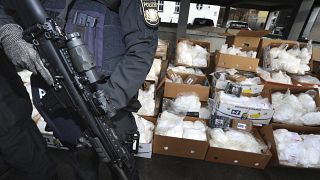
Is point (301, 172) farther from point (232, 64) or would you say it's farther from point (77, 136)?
point (77, 136)

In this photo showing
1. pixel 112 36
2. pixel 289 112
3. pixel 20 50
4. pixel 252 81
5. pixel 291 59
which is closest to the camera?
pixel 20 50

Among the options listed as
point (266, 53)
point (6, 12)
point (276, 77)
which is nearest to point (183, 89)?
point (276, 77)

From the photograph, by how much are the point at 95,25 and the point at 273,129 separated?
1641 mm

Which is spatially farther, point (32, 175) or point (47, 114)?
point (32, 175)

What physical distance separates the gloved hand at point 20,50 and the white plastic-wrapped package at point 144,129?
98cm

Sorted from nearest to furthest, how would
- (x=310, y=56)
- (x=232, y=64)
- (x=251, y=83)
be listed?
1. (x=251, y=83)
2. (x=232, y=64)
3. (x=310, y=56)

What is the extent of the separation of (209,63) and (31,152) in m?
1.93

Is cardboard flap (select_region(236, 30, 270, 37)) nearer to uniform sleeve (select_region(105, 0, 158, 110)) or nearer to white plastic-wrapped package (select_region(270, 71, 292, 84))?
white plastic-wrapped package (select_region(270, 71, 292, 84))

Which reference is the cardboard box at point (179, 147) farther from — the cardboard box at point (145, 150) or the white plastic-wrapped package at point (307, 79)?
the white plastic-wrapped package at point (307, 79)

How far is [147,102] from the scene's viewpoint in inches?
76.1

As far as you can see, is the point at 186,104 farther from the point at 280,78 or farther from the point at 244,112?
the point at 280,78

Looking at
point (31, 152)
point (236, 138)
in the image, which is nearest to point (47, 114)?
point (31, 152)

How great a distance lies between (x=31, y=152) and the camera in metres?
1.16

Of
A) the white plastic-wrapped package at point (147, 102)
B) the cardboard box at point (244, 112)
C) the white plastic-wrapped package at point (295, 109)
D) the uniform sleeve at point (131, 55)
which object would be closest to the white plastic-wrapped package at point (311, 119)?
the white plastic-wrapped package at point (295, 109)
